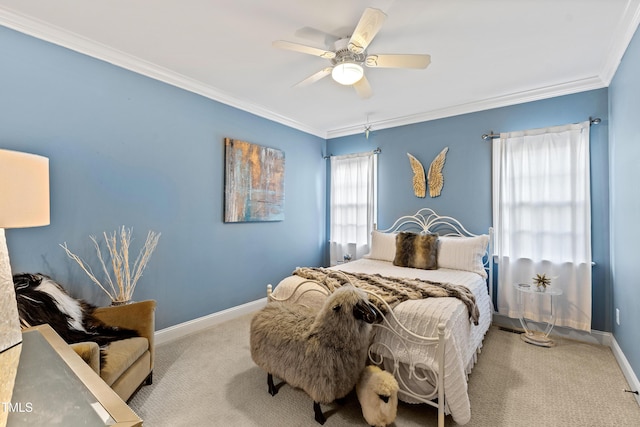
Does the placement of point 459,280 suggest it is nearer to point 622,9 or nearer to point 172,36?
point 622,9

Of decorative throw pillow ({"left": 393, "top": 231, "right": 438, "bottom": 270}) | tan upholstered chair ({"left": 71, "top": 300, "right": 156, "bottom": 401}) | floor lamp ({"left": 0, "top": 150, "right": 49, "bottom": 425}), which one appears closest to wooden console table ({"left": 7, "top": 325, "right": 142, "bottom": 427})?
floor lamp ({"left": 0, "top": 150, "right": 49, "bottom": 425})

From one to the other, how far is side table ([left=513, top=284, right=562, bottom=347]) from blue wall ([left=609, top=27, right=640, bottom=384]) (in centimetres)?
47

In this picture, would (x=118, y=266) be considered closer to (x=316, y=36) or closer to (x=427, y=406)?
(x=316, y=36)

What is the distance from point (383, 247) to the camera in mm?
3779

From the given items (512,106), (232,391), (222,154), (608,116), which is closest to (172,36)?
(222,154)

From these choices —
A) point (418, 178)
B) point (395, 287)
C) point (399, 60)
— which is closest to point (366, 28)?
point (399, 60)

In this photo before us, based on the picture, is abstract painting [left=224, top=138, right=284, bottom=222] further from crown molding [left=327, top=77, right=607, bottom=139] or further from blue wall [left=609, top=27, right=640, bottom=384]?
blue wall [left=609, top=27, right=640, bottom=384]

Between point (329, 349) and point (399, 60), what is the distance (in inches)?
79.8

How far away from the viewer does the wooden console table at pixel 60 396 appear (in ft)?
2.48

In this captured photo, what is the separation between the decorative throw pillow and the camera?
330 cm

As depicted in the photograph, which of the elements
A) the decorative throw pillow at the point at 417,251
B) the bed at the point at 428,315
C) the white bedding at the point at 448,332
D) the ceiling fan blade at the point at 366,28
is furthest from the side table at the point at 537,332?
the ceiling fan blade at the point at 366,28

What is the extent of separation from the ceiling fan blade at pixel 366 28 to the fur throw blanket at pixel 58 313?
2.54 meters

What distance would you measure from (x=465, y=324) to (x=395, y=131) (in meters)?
3.00

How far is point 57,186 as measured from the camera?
2277 millimetres
